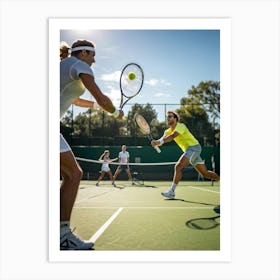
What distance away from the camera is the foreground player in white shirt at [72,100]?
2.47m

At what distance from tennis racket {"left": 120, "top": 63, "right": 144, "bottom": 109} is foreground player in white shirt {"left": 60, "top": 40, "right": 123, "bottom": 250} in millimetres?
855

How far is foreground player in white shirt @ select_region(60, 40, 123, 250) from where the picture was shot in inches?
97.1

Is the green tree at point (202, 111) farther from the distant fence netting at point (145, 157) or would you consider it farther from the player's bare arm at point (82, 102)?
the player's bare arm at point (82, 102)

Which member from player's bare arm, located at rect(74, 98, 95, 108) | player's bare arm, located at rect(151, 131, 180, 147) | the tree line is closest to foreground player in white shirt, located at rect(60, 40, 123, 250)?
player's bare arm, located at rect(74, 98, 95, 108)

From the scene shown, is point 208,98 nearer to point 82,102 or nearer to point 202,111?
point 202,111

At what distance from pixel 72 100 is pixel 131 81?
3.21 ft

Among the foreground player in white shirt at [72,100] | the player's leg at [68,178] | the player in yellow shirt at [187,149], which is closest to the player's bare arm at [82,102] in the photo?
the foreground player in white shirt at [72,100]

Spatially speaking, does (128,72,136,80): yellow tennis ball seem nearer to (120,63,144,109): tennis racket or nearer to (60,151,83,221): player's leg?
(120,63,144,109): tennis racket
